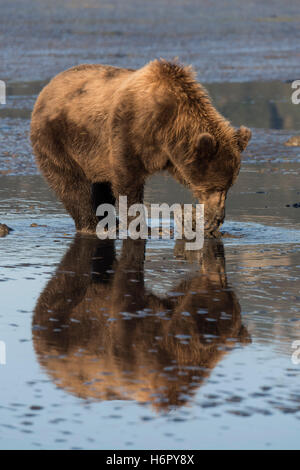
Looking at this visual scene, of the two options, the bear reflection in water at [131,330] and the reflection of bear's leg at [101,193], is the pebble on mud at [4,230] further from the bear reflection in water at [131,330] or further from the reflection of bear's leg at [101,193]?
the bear reflection in water at [131,330]

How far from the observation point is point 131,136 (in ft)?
30.7

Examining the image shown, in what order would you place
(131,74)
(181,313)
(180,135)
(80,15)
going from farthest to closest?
Result: (80,15), (131,74), (180,135), (181,313)

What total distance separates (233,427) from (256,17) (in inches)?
1373

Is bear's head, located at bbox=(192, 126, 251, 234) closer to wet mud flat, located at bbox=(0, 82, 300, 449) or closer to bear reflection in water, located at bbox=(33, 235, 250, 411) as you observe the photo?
wet mud flat, located at bbox=(0, 82, 300, 449)

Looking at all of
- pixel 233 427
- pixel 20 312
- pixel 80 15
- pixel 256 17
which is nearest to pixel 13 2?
pixel 80 15

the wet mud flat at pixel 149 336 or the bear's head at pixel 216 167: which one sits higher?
the bear's head at pixel 216 167

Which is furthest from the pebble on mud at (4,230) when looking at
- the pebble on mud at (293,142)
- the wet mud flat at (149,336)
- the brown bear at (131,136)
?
the pebble on mud at (293,142)

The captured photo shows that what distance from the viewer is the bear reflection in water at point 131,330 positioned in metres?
5.69

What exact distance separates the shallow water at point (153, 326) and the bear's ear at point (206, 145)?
82 cm

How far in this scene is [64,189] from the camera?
10.2m

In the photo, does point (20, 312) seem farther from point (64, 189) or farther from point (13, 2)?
point (13, 2)

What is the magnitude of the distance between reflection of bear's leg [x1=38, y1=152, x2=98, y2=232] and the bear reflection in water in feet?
4.56

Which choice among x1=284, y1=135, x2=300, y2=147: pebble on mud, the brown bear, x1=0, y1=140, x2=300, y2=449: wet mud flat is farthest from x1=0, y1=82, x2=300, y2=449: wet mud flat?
x1=284, y1=135, x2=300, y2=147: pebble on mud

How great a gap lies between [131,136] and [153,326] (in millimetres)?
3002
